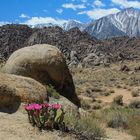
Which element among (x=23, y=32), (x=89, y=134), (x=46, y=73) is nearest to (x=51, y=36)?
(x=23, y=32)

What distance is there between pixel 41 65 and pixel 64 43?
8302 cm

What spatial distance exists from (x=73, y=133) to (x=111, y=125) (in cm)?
507

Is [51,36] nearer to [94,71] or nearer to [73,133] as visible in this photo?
[94,71]

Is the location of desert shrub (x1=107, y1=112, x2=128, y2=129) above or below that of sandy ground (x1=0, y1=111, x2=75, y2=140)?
below

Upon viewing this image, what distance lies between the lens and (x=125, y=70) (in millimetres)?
71812

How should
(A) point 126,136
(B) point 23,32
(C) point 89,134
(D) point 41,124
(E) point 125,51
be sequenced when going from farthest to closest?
1. (E) point 125,51
2. (B) point 23,32
3. (A) point 126,136
4. (C) point 89,134
5. (D) point 41,124

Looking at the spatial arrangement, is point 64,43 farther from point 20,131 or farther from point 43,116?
point 20,131

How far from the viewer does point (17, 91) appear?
40.8 ft

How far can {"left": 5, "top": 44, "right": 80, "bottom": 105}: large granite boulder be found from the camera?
1752 cm

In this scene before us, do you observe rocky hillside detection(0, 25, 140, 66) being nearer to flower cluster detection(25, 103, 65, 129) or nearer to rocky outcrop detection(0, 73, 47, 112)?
rocky outcrop detection(0, 73, 47, 112)

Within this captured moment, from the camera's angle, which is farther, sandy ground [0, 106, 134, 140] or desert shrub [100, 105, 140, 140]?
desert shrub [100, 105, 140, 140]

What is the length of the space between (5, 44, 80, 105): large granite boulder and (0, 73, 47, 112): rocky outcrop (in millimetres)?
3882

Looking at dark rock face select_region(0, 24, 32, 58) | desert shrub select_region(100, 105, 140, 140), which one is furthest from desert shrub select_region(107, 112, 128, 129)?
dark rock face select_region(0, 24, 32, 58)

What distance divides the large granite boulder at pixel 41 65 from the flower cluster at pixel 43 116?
7.14 meters
